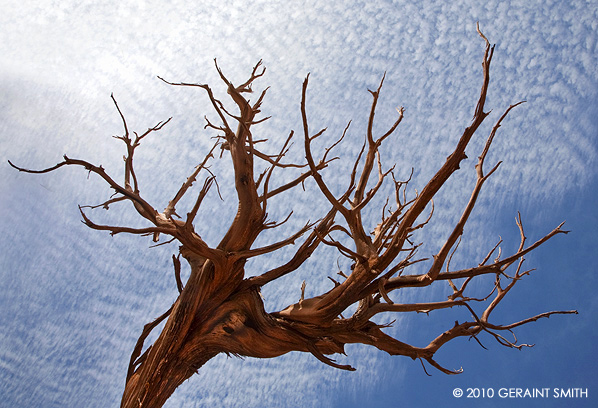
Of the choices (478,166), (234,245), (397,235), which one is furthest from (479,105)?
(234,245)

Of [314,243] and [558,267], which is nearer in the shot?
[314,243]

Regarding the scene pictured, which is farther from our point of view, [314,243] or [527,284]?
[527,284]

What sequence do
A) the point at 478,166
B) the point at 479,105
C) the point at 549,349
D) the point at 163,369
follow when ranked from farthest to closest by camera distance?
the point at 549,349, the point at 163,369, the point at 478,166, the point at 479,105

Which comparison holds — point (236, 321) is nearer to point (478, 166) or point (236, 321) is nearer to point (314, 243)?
point (314, 243)

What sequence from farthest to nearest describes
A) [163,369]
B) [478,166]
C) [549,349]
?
[549,349] → [163,369] → [478,166]

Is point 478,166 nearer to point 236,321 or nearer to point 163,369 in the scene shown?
point 236,321

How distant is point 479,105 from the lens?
3.54 metres

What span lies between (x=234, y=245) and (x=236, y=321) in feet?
2.19

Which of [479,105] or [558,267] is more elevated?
[558,267]

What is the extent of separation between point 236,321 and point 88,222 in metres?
1.60

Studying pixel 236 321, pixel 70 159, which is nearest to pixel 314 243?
pixel 236 321

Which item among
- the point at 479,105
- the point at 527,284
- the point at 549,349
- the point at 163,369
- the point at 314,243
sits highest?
the point at 527,284

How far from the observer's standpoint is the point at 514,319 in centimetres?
1256

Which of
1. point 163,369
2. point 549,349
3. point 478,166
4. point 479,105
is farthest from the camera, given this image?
point 549,349
